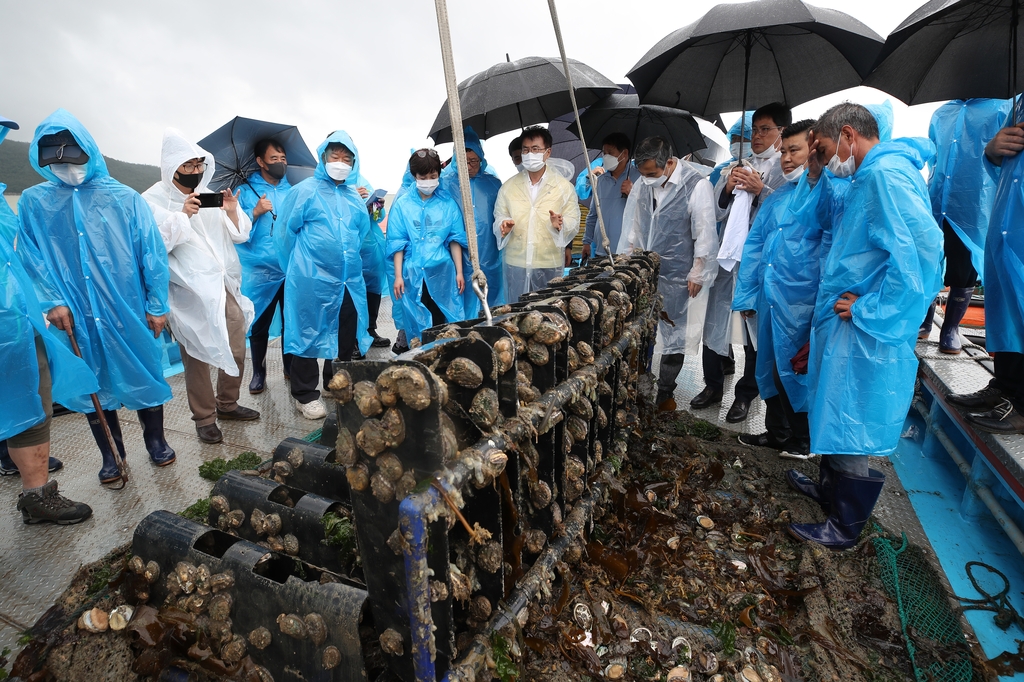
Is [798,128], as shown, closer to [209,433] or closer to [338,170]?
[338,170]

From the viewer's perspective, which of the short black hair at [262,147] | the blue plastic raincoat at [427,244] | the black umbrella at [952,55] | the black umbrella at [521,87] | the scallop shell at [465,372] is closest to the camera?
the scallop shell at [465,372]

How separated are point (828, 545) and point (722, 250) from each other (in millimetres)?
2014

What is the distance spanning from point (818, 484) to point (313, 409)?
3.41 metres

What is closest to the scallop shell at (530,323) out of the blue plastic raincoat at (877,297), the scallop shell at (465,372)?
the scallop shell at (465,372)

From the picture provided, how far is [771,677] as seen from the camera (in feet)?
5.24

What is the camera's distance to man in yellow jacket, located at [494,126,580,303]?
13.0 ft

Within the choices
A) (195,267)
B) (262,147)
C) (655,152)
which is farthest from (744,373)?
(262,147)

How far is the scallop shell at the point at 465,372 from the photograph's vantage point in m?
1.17

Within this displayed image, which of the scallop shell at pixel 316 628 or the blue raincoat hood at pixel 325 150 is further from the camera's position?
the blue raincoat hood at pixel 325 150

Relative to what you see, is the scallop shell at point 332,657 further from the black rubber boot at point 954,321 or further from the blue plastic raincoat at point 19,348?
the black rubber boot at point 954,321

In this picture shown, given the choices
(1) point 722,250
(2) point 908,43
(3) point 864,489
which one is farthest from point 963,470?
(2) point 908,43

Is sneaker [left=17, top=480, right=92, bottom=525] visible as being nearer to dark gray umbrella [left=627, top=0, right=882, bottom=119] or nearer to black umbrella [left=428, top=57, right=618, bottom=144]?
black umbrella [left=428, top=57, right=618, bottom=144]

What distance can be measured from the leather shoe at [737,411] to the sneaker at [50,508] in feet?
13.1

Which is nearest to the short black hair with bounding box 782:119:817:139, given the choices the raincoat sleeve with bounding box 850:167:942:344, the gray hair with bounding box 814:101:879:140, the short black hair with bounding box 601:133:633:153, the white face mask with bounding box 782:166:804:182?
the white face mask with bounding box 782:166:804:182
